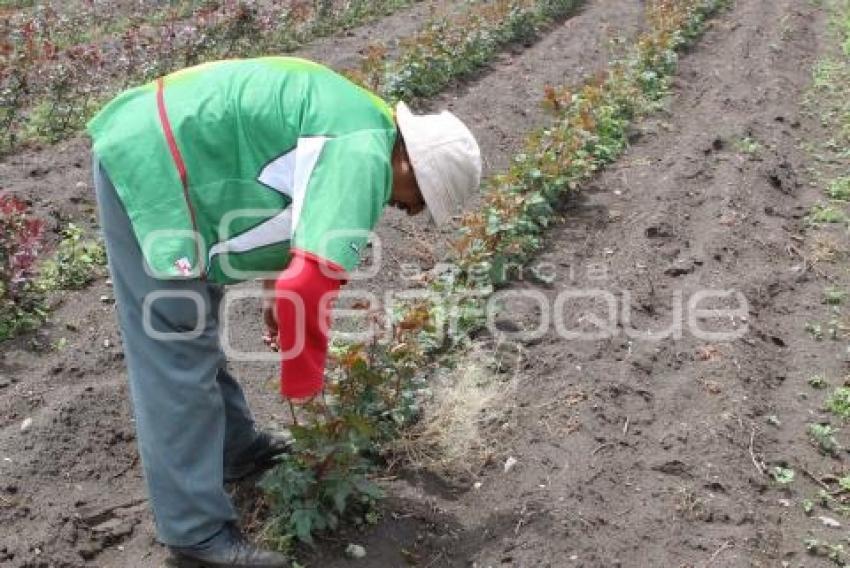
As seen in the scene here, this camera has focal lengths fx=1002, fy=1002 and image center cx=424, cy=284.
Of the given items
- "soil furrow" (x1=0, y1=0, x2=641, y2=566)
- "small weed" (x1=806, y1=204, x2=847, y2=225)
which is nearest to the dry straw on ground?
"soil furrow" (x1=0, y1=0, x2=641, y2=566)

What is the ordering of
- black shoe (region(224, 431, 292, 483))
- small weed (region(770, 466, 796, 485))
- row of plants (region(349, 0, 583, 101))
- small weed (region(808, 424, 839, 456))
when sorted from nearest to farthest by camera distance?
black shoe (region(224, 431, 292, 483)), small weed (region(770, 466, 796, 485)), small weed (region(808, 424, 839, 456)), row of plants (region(349, 0, 583, 101))

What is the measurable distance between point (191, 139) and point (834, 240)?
177 inches

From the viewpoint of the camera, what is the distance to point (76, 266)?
203 inches

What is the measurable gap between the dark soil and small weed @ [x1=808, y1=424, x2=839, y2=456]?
67mm

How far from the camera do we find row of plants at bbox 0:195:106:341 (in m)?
Result: 4.67

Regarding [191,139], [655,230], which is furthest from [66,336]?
[655,230]

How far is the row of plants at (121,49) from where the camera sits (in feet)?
23.8

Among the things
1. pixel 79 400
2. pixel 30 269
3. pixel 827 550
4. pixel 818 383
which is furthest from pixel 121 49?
pixel 827 550

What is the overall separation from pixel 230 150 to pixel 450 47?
6532 millimetres

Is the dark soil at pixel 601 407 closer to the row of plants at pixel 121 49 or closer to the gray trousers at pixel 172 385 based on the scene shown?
the gray trousers at pixel 172 385

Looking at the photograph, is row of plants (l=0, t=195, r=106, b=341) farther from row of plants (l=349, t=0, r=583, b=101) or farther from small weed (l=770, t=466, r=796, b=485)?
small weed (l=770, t=466, r=796, b=485)

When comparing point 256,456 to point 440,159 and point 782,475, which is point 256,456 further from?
point 782,475

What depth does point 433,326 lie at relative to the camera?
3947 millimetres

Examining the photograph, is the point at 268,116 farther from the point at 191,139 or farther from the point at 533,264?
the point at 533,264
